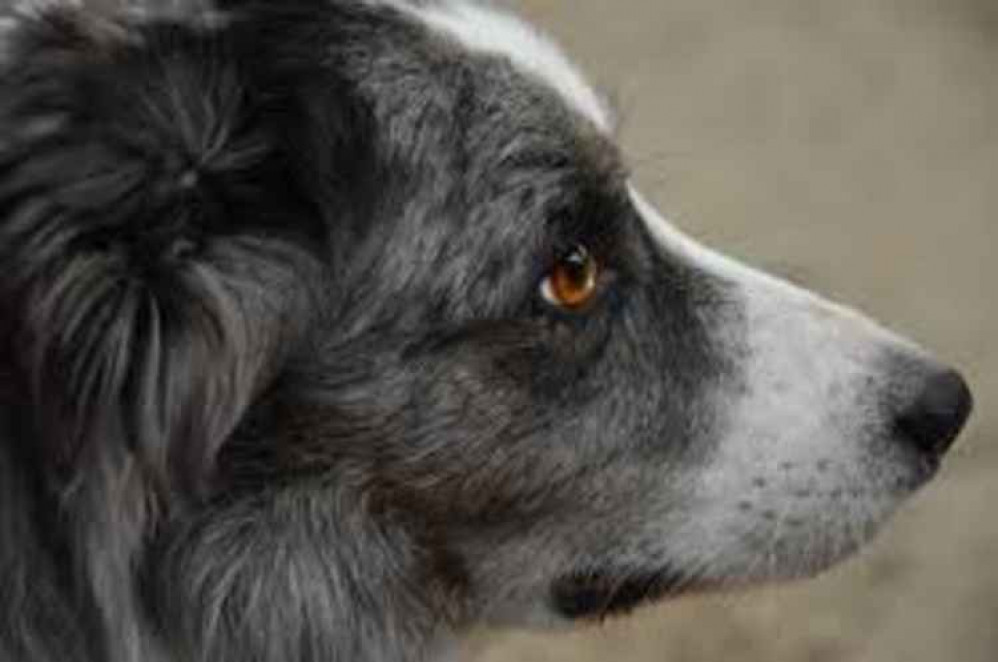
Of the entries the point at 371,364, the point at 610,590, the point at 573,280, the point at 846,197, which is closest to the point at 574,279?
the point at 573,280

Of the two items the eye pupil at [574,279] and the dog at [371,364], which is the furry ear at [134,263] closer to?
the dog at [371,364]

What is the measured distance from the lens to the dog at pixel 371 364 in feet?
4.49

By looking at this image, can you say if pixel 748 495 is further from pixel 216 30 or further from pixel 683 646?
pixel 683 646

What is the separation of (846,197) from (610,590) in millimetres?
1657

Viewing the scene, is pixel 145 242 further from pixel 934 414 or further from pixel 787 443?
pixel 934 414

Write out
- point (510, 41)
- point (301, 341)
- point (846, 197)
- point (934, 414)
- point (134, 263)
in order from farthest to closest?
point (846, 197) → point (934, 414) → point (510, 41) → point (301, 341) → point (134, 263)

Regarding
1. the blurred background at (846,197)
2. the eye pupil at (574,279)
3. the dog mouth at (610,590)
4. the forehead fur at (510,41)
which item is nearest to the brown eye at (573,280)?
the eye pupil at (574,279)

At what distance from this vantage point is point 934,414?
5.76ft

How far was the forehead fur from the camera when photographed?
159cm

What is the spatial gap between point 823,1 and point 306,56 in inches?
88.0

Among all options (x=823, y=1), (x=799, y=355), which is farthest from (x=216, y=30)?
(x=823, y=1)

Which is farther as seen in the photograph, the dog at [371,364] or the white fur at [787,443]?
the white fur at [787,443]

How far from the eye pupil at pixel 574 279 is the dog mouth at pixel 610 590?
0.76 feet

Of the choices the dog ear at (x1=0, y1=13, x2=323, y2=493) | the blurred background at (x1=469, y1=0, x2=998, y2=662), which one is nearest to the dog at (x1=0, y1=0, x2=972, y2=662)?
the dog ear at (x1=0, y1=13, x2=323, y2=493)
